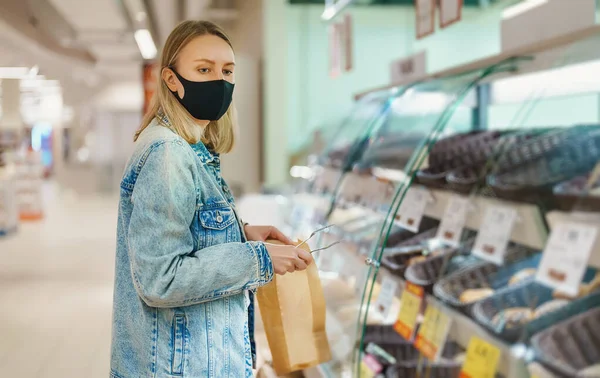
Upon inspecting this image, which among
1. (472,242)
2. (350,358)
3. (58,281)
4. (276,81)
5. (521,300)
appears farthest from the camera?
(276,81)

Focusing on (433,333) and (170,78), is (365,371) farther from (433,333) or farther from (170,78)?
(170,78)

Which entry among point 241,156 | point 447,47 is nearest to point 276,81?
point 241,156

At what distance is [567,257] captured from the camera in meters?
1.44

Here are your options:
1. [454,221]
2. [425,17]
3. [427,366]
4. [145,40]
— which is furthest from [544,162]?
[145,40]

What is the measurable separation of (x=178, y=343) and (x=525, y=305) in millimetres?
881

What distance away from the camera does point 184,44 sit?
1.57m

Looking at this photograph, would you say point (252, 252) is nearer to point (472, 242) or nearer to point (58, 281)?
point (472, 242)

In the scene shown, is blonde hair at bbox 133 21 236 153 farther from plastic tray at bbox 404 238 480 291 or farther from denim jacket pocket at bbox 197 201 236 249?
plastic tray at bbox 404 238 480 291

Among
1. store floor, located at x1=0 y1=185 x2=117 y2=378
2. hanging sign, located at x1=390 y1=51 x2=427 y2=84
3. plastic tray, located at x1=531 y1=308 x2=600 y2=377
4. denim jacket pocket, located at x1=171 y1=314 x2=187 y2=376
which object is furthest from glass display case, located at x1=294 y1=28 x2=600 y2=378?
store floor, located at x1=0 y1=185 x2=117 y2=378

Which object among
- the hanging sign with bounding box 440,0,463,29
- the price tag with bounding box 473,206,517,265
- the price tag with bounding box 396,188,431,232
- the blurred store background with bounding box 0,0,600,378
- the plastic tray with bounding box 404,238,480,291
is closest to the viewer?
the price tag with bounding box 473,206,517,265

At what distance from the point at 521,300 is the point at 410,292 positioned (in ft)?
1.91

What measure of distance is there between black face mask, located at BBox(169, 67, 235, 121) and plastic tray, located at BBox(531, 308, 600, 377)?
0.94 metres

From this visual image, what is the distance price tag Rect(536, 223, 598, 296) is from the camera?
55.2 inches

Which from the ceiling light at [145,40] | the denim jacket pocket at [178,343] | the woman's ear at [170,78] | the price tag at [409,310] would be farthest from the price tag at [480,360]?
the ceiling light at [145,40]
